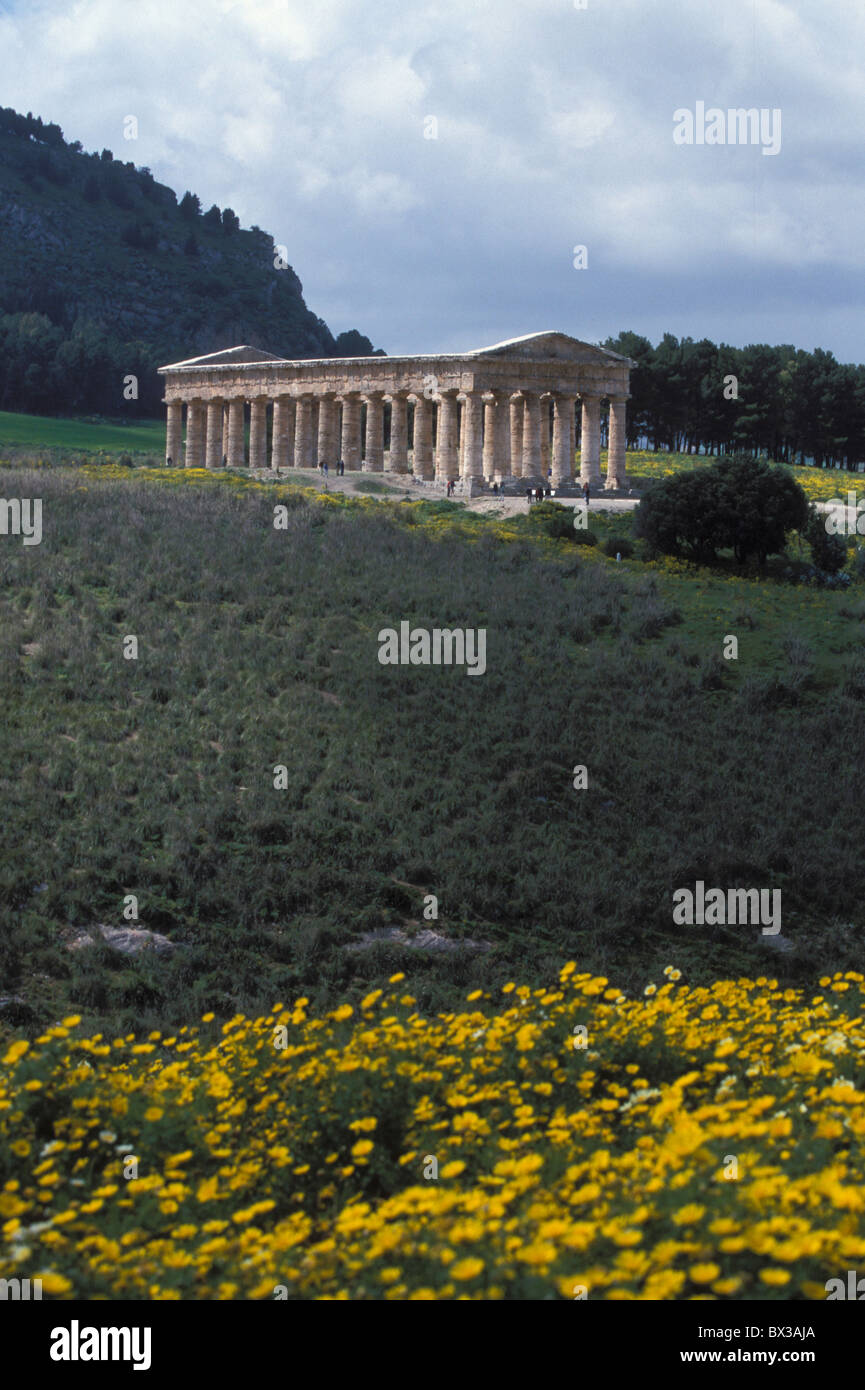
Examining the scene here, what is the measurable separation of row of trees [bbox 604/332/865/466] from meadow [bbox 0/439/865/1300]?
56.7 metres

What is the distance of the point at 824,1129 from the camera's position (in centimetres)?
677

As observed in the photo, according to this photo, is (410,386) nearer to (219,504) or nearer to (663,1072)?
(219,504)

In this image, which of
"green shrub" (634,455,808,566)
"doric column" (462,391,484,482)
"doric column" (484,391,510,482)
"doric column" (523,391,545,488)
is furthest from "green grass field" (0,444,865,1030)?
"doric column" (523,391,545,488)

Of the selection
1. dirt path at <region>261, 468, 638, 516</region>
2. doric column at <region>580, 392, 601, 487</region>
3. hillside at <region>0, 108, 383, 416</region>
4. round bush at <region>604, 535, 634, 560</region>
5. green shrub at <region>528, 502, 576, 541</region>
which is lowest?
round bush at <region>604, 535, 634, 560</region>

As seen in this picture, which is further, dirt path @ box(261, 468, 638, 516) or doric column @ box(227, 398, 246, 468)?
doric column @ box(227, 398, 246, 468)

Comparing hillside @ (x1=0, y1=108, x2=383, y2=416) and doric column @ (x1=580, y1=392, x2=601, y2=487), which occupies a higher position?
hillside @ (x1=0, y1=108, x2=383, y2=416)

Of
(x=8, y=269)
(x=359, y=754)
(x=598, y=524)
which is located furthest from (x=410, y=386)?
(x=8, y=269)

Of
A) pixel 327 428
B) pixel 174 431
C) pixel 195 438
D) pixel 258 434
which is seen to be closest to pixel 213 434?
pixel 195 438

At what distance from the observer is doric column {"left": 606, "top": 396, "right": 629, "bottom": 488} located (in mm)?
68188

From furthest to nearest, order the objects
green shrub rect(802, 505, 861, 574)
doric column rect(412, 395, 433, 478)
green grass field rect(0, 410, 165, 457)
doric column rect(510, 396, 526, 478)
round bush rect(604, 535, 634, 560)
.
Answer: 1. green grass field rect(0, 410, 165, 457)
2. doric column rect(412, 395, 433, 478)
3. doric column rect(510, 396, 526, 478)
4. green shrub rect(802, 505, 861, 574)
5. round bush rect(604, 535, 634, 560)

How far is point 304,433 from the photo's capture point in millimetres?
73500

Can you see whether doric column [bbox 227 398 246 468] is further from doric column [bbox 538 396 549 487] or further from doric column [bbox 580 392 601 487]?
doric column [bbox 580 392 601 487]

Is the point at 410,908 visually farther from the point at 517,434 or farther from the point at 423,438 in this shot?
the point at 517,434

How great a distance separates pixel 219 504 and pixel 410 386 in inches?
961
